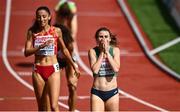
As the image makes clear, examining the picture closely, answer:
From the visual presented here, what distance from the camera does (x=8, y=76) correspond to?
1756 cm

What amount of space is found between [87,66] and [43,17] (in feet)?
25.1

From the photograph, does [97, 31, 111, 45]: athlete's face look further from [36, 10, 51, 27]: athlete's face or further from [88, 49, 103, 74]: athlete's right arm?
[36, 10, 51, 27]: athlete's face

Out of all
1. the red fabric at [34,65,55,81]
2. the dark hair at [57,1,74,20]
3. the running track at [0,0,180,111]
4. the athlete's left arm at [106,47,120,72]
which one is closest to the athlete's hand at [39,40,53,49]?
the red fabric at [34,65,55,81]

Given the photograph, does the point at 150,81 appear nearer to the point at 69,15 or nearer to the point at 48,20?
the point at 69,15

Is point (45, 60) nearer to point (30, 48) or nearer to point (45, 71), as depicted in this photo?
point (45, 71)

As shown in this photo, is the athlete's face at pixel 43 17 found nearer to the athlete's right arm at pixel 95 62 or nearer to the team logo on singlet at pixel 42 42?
the team logo on singlet at pixel 42 42

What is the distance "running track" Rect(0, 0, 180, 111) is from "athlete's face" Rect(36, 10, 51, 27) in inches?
168

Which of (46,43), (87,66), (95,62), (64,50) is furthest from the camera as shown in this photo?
(87,66)

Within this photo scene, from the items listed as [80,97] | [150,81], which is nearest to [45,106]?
[80,97]

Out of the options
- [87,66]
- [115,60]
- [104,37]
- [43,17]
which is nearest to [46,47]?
[43,17]

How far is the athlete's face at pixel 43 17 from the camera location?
1095cm

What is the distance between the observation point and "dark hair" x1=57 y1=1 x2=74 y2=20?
16.1 meters

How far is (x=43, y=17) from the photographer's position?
36.1ft

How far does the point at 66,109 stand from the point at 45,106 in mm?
3475
